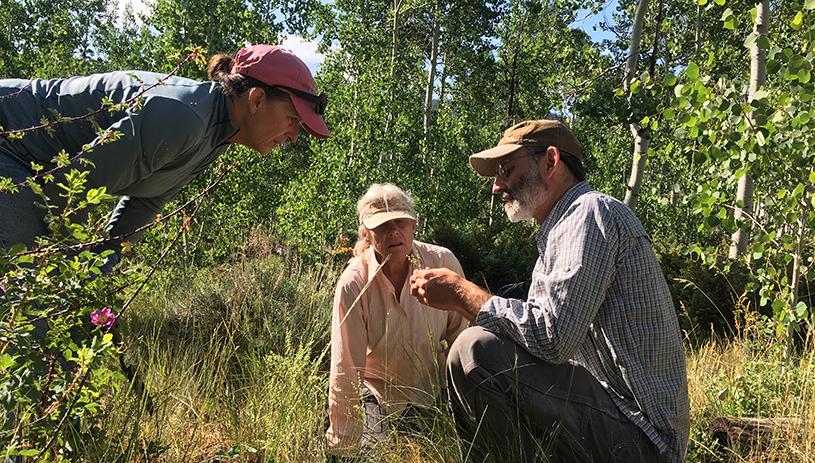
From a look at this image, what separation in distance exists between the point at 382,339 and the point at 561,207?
1128 millimetres

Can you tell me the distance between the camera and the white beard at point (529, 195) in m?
2.18

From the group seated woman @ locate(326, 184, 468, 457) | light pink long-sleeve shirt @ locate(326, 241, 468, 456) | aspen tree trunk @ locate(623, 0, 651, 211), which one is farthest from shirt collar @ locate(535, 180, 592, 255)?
aspen tree trunk @ locate(623, 0, 651, 211)

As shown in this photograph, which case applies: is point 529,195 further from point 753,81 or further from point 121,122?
point 753,81

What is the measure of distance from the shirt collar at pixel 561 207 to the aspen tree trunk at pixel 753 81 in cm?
190

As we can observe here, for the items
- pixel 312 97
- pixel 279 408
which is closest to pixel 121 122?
pixel 312 97

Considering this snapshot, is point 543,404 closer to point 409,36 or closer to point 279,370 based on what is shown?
point 279,370

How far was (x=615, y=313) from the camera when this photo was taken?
193 centimetres

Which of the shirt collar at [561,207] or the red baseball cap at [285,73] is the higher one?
the red baseball cap at [285,73]

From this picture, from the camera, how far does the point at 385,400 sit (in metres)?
2.53

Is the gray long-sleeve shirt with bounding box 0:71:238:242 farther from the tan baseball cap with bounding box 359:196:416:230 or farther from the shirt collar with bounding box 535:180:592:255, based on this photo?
the shirt collar with bounding box 535:180:592:255

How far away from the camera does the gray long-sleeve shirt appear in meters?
1.75

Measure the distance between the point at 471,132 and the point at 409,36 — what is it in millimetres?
4652

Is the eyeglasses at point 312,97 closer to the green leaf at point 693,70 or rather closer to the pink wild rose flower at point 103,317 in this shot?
the pink wild rose flower at point 103,317

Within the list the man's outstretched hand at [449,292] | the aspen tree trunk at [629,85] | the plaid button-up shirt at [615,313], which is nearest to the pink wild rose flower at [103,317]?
the man's outstretched hand at [449,292]
